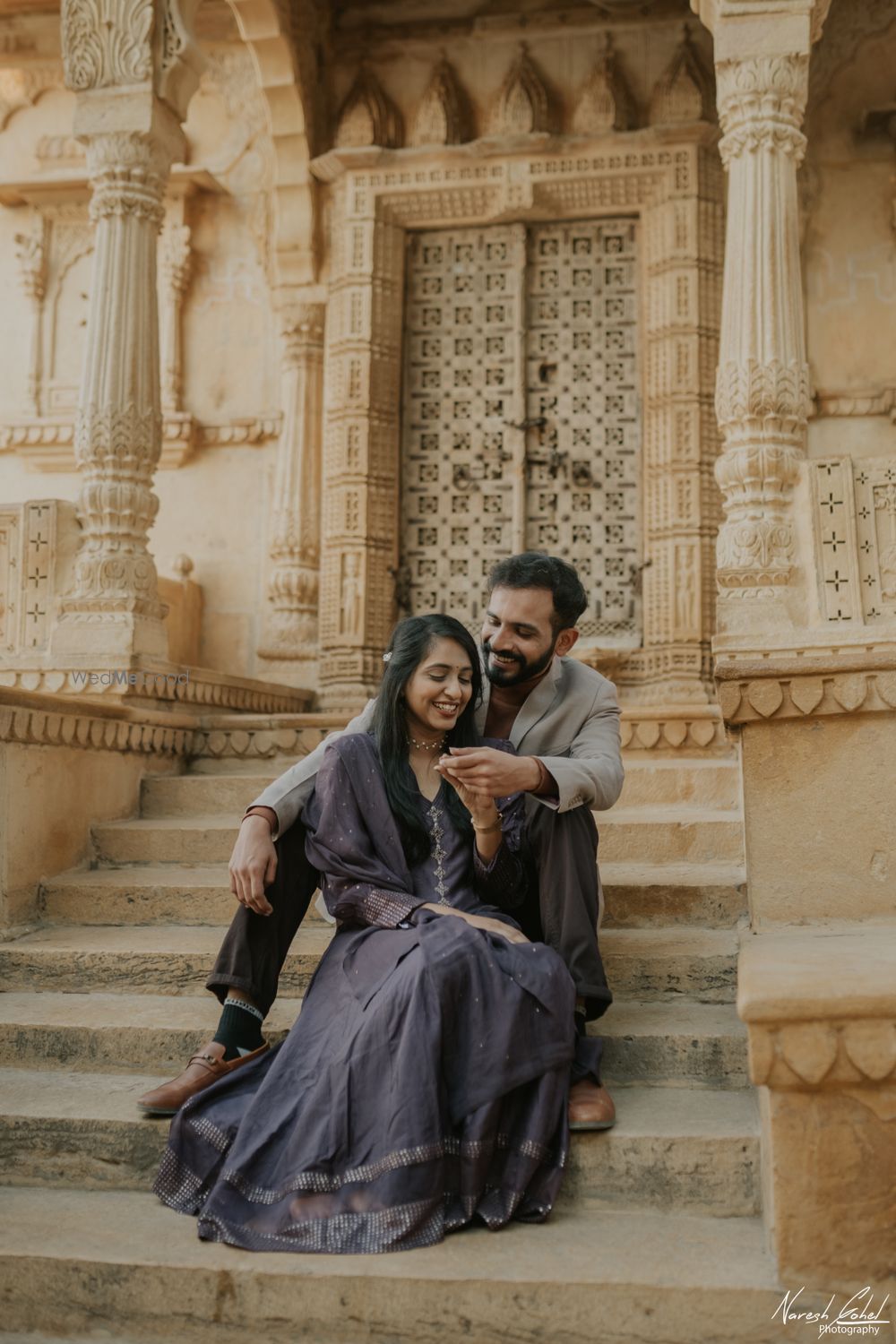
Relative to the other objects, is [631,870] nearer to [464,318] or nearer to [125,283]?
[125,283]

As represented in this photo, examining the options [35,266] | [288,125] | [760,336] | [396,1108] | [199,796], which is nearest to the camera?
[396,1108]

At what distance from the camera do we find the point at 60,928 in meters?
3.97

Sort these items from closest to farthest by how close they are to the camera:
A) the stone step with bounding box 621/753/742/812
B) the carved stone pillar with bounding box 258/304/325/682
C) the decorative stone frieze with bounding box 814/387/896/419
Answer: the stone step with bounding box 621/753/742/812, the decorative stone frieze with bounding box 814/387/896/419, the carved stone pillar with bounding box 258/304/325/682

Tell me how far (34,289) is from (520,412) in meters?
3.19

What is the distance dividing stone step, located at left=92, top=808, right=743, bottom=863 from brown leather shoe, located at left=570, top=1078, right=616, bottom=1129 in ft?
4.91

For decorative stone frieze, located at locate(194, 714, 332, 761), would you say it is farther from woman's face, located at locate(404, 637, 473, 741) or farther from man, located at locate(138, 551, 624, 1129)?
woman's face, located at locate(404, 637, 473, 741)

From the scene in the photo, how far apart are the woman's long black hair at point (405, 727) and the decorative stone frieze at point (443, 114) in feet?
17.5

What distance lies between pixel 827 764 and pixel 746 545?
2111mm

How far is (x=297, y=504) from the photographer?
7.62 meters

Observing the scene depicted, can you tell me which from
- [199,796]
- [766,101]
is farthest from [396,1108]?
[766,101]

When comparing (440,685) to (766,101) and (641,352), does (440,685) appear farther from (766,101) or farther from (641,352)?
(641,352)

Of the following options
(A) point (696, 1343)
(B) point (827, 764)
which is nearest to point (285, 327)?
(B) point (827, 764)

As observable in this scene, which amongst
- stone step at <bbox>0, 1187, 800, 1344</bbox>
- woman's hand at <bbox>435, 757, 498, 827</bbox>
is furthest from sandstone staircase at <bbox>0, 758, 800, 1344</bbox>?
woman's hand at <bbox>435, 757, 498, 827</bbox>

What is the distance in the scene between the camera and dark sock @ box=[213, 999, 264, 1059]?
288 centimetres
